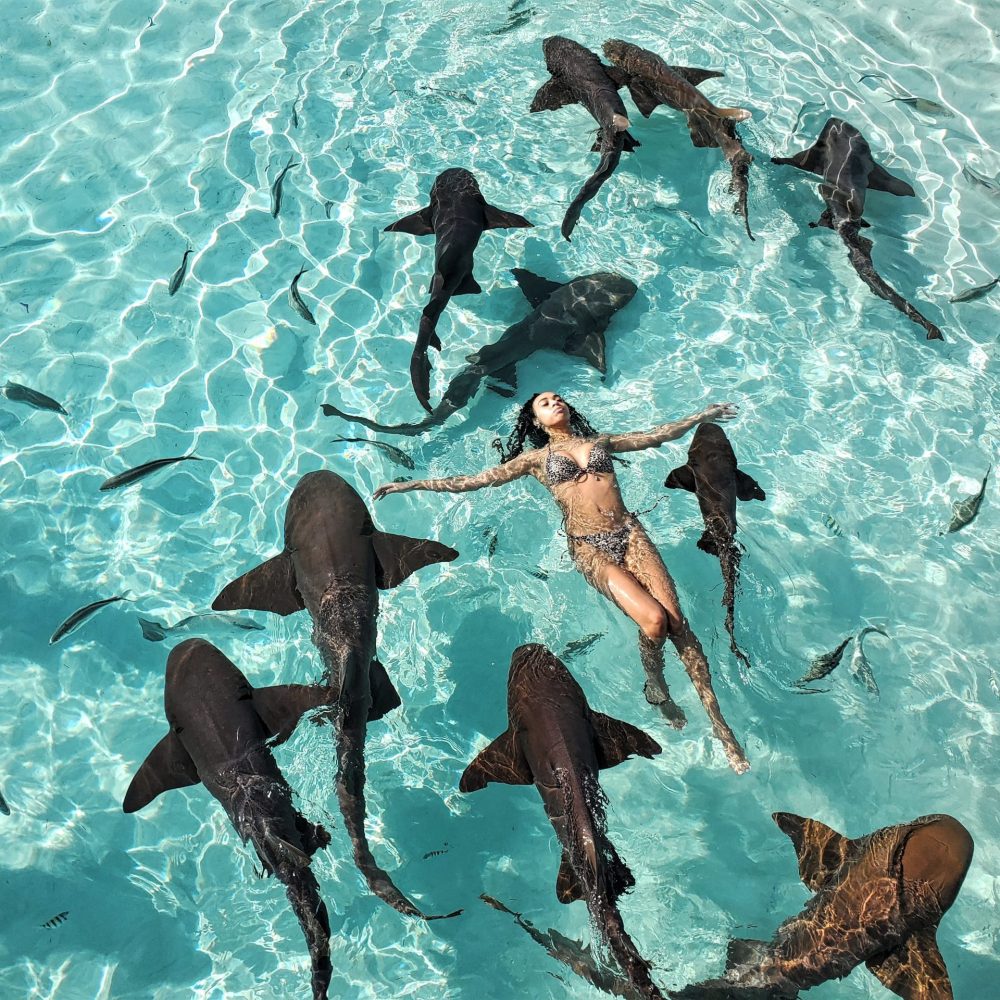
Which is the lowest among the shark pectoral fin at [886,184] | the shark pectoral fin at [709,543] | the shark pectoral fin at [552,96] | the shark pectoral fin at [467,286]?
the shark pectoral fin at [467,286]

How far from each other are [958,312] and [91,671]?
922 cm

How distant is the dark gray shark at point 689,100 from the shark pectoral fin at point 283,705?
6.39 meters

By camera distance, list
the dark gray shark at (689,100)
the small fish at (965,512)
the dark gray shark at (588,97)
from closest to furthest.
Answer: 1. the small fish at (965,512)
2. the dark gray shark at (588,97)
3. the dark gray shark at (689,100)

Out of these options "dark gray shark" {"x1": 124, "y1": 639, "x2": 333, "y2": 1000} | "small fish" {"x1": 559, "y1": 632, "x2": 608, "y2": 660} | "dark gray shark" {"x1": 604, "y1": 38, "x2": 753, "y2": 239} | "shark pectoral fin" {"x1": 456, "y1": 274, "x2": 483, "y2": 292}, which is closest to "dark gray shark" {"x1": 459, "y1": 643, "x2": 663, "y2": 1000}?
"small fish" {"x1": 559, "y1": 632, "x2": 608, "y2": 660}

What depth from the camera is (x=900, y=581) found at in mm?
8250

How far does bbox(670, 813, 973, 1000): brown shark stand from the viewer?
5527 millimetres

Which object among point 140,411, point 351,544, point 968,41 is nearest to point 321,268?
point 140,411

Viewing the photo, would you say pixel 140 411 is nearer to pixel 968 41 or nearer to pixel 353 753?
pixel 353 753

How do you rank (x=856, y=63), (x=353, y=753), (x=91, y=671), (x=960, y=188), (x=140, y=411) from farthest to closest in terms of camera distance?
(x=856, y=63), (x=960, y=188), (x=140, y=411), (x=91, y=671), (x=353, y=753)

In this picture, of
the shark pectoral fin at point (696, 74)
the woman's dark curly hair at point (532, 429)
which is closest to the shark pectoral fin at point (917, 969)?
the woman's dark curly hair at point (532, 429)

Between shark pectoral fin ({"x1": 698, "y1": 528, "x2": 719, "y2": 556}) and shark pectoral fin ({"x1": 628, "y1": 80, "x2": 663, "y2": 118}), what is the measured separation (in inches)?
230

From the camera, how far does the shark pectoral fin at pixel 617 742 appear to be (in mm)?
6152

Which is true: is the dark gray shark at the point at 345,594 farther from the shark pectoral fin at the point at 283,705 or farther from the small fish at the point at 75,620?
the small fish at the point at 75,620

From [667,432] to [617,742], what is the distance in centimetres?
267
